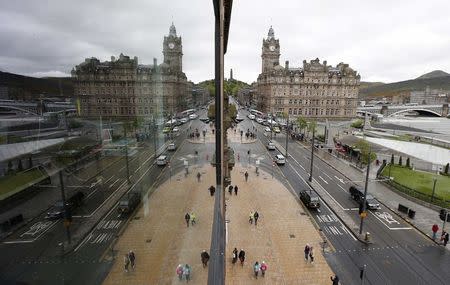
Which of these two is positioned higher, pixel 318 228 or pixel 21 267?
pixel 21 267

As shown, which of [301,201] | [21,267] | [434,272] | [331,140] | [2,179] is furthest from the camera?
[331,140]

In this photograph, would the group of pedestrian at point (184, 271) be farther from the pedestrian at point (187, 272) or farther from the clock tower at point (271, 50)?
the clock tower at point (271, 50)

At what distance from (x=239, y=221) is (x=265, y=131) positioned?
32.9 metres

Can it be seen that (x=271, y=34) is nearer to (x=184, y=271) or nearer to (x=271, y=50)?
(x=271, y=50)

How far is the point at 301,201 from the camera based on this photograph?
1645cm

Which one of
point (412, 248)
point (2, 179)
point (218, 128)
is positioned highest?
point (218, 128)

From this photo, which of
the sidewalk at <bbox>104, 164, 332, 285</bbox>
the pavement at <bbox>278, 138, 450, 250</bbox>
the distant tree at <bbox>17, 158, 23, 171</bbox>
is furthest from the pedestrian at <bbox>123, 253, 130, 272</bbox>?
the pavement at <bbox>278, 138, 450, 250</bbox>

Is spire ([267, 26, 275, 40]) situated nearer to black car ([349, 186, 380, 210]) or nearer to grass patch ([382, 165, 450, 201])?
grass patch ([382, 165, 450, 201])

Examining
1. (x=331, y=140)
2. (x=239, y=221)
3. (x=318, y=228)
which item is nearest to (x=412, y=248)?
(x=318, y=228)

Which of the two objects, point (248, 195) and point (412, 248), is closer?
point (412, 248)

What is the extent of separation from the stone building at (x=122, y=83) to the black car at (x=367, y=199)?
12751 mm

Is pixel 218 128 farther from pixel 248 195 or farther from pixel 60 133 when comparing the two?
pixel 248 195

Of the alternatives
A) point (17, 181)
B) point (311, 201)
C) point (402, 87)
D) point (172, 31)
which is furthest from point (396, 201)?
point (402, 87)

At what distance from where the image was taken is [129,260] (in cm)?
803
